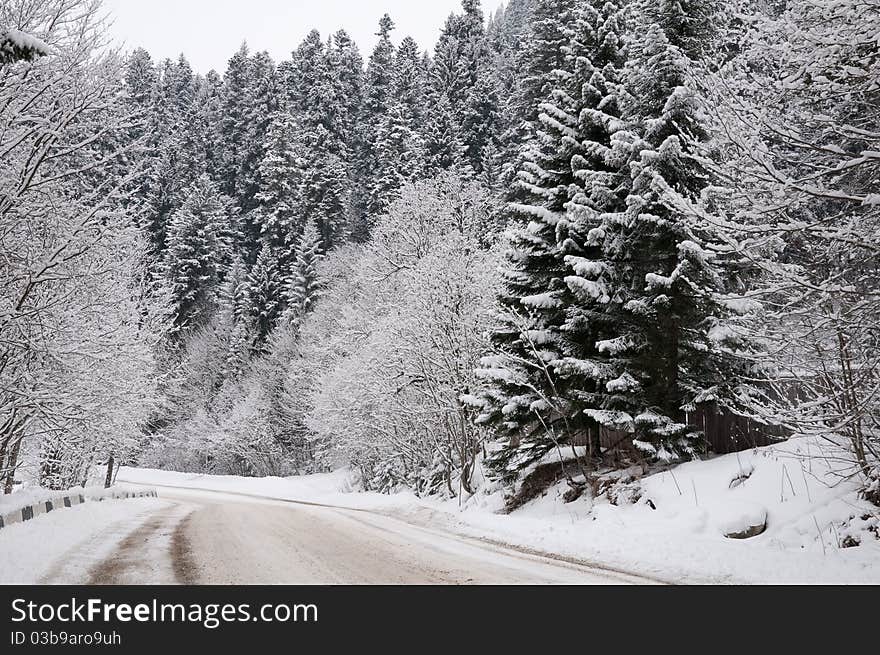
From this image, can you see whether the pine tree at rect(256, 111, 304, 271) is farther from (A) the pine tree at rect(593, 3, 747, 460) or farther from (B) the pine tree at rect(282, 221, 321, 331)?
(A) the pine tree at rect(593, 3, 747, 460)

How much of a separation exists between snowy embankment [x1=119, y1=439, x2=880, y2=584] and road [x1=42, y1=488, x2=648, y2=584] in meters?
1.04

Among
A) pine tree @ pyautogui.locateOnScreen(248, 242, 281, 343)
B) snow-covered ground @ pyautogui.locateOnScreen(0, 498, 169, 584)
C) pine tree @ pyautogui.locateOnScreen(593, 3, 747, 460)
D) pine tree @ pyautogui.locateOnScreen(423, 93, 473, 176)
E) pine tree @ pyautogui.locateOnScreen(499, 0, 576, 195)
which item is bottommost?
snow-covered ground @ pyautogui.locateOnScreen(0, 498, 169, 584)

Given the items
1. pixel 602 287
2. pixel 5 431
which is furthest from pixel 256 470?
pixel 602 287

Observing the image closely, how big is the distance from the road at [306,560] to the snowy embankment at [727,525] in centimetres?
104

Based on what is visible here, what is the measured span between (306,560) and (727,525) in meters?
6.04

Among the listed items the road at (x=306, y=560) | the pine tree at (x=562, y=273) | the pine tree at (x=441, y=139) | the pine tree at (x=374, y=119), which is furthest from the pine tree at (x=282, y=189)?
the road at (x=306, y=560)

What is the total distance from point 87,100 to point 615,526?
10844mm

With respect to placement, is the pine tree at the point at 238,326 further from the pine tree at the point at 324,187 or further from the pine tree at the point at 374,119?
the pine tree at the point at 374,119

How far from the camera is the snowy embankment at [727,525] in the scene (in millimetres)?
7883

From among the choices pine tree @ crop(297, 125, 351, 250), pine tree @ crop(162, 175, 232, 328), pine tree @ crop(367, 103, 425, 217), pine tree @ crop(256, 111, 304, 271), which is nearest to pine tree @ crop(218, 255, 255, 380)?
pine tree @ crop(256, 111, 304, 271)

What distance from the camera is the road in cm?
745

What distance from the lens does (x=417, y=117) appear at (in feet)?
181
